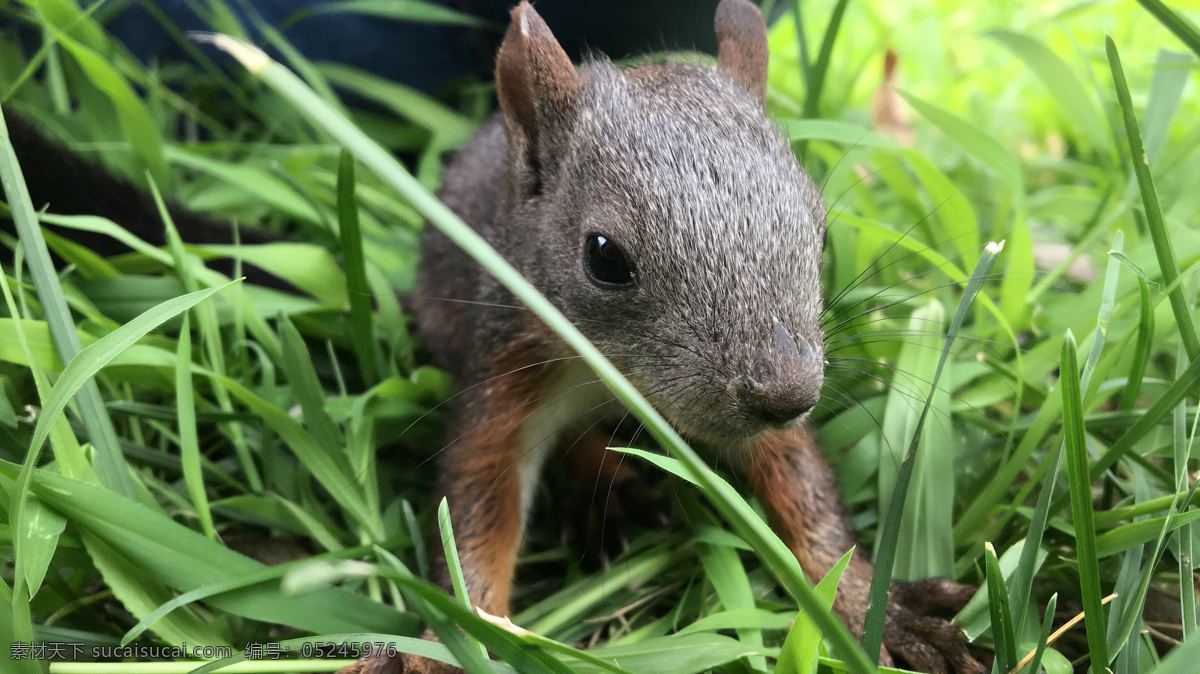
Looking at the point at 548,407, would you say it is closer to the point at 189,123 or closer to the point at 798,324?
the point at 798,324

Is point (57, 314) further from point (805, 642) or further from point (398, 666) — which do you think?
point (805, 642)

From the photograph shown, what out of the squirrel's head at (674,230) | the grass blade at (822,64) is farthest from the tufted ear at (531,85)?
the grass blade at (822,64)

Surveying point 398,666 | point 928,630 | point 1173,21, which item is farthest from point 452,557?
point 1173,21

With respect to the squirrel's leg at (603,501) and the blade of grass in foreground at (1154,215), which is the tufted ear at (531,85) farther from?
the blade of grass in foreground at (1154,215)

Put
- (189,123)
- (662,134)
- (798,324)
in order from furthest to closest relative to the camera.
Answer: (189,123) → (662,134) → (798,324)

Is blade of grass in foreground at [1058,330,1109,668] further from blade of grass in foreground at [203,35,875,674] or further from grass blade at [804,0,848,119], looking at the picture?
grass blade at [804,0,848,119]

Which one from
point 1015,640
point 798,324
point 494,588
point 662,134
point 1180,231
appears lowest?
point 494,588

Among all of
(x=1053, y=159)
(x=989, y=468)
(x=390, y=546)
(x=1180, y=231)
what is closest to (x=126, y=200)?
(x=390, y=546)
